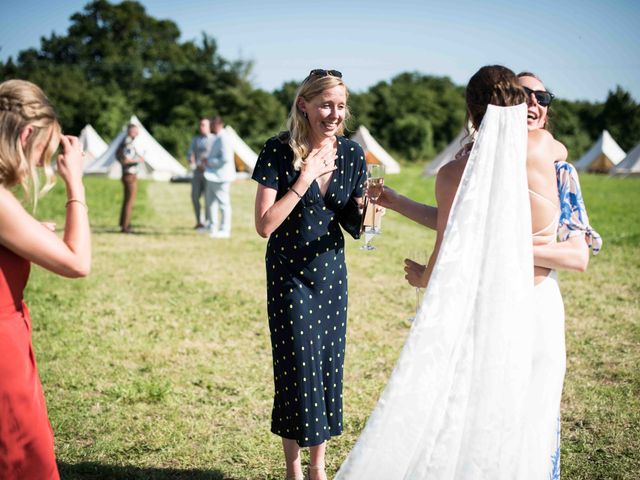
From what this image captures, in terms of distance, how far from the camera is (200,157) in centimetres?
1385

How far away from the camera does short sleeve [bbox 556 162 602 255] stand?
2867 mm

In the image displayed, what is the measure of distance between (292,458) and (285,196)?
4.88ft

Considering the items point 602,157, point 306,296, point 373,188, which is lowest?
point 306,296

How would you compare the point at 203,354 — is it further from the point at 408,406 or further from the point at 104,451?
the point at 408,406

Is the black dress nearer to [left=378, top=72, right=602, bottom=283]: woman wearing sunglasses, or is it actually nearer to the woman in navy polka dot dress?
the woman in navy polka dot dress

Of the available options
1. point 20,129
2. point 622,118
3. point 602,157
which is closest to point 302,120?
point 20,129

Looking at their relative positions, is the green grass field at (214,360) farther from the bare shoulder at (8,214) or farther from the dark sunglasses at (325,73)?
the bare shoulder at (8,214)

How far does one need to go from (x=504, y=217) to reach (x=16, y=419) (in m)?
2.01

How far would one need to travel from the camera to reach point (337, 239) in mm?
3631

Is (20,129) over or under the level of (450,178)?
over

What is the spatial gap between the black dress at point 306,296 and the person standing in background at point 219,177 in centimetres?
964

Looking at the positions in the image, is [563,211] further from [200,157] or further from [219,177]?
[200,157]

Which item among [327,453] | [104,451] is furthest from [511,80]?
[104,451]

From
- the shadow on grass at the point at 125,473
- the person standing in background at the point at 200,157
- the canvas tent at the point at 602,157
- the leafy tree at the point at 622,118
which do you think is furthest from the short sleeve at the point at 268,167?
the leafy tree at the point at 622,118
